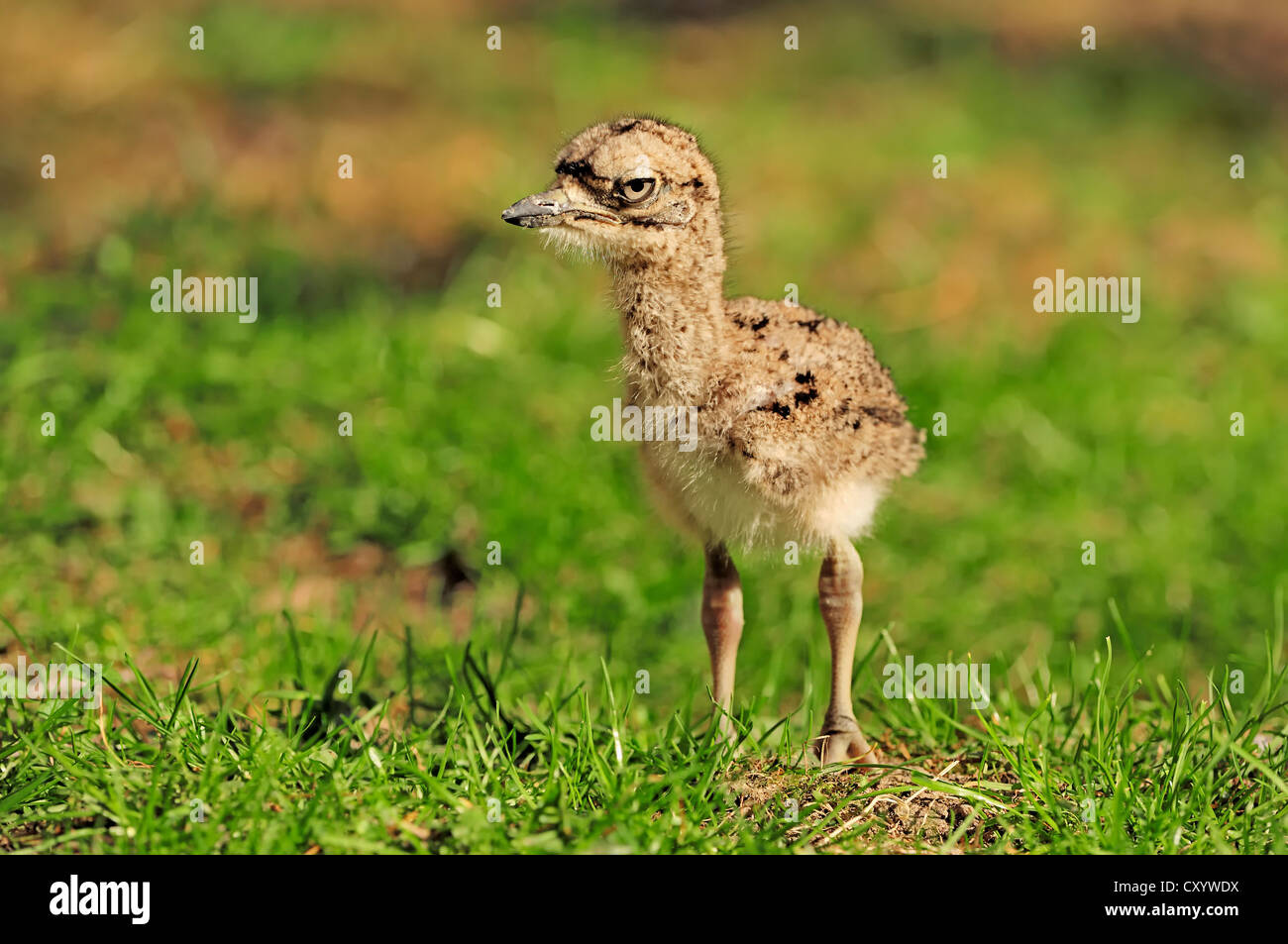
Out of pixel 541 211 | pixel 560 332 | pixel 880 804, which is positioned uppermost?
pixel 560 332

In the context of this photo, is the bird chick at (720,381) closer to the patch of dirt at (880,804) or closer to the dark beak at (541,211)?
the dark beak at (541,211)

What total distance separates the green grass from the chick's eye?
0.34m

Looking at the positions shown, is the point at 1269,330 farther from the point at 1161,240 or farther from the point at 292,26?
the point at 292,26

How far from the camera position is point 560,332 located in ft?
21.7

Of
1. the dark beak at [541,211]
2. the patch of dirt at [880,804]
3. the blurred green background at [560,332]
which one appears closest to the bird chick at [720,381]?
the dark beak at [541,211]

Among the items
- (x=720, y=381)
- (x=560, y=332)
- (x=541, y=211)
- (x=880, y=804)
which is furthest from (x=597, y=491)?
(x=880, y=804)

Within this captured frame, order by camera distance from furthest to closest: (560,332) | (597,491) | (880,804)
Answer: (560,332) < (597,491) < (880,804)

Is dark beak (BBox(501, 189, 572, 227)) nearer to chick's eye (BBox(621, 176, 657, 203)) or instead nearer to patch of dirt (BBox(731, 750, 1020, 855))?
chick's eye (BBox(621, 176, 657, 203))

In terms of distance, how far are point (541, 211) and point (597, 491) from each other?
92.1 inches

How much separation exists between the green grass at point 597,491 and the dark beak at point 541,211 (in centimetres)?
51

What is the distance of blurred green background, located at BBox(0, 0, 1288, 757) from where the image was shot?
4926mm

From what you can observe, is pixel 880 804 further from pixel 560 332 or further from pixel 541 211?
pixel 560 332

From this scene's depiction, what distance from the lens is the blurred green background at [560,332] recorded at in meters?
4.93
